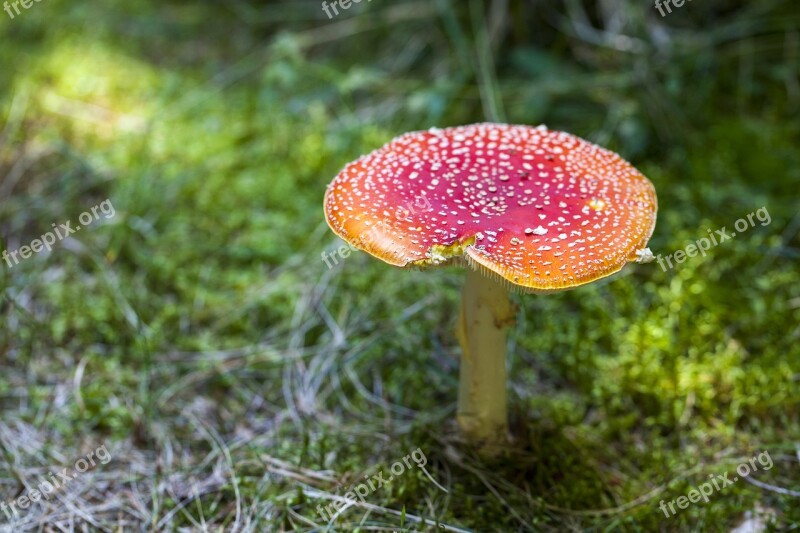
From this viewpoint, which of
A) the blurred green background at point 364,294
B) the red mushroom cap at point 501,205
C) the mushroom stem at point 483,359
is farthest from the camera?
the blurred green background at point 364,294

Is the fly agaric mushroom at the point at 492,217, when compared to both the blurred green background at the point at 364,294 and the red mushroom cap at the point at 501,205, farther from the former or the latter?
the blurred green background at the point at 364,294

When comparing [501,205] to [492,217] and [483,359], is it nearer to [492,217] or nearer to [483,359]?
[492,217]

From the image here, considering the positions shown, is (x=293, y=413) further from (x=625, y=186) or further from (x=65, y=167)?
(x=65, y=167)

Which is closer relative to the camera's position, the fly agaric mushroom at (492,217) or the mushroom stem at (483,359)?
the fly agaric mushroom at (492,217)

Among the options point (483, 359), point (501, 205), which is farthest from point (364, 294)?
point (501, 205)

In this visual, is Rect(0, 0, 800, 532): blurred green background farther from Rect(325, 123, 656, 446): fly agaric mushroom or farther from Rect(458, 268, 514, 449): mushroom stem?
Rect(325, 123, 656, 446): fly agaric mushroom

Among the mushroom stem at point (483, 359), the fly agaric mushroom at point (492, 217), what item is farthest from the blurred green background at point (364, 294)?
the fly agaric mushroom at point (492, 217)

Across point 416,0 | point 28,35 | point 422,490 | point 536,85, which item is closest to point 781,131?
point 536,85
